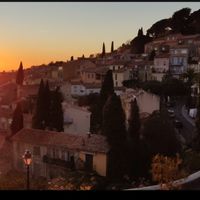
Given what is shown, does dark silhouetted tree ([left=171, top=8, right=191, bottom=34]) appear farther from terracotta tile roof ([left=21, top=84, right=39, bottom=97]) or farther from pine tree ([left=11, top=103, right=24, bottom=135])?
pine tree ([left=11, top=103, right=24, bottom=135])

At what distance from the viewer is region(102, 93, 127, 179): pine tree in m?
6.07

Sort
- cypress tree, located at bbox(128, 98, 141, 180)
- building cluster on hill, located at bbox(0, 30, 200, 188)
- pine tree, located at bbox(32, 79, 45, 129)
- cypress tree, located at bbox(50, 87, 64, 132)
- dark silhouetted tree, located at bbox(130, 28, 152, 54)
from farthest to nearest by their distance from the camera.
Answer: dark silhouetted tree, located at bbox(130, 28, 152, 54)
cypress tree, located at bbox(50, 87, 64, 132)
pine tree, located at bbox(32, 79, 45, 129)
building cluster on hill, located at bbox(0, 30, 200, 188)
cypress tree, located at bbox(128, 98, 141, 180)

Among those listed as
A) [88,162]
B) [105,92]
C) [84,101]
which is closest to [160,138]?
[88,162]

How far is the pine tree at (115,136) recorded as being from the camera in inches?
239

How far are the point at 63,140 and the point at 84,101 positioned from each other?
2686 mm

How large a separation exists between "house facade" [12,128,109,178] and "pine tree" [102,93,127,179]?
10 cm

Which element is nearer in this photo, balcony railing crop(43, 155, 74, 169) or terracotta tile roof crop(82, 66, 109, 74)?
balcony railing crop(43, 155, 74, 169)

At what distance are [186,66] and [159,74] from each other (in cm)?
171

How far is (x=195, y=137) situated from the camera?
648 cm

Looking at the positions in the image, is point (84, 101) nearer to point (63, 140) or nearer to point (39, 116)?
point (39, 116)

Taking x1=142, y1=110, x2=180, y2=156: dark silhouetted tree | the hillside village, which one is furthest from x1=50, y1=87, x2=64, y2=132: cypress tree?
x1=142, y1=110, x2=180, y2=156: dark silhouetted tree

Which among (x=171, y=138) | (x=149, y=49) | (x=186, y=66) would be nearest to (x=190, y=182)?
(x=171, y=138)

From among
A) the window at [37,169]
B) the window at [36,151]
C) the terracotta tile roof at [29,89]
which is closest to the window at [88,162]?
the window at [37,169]
